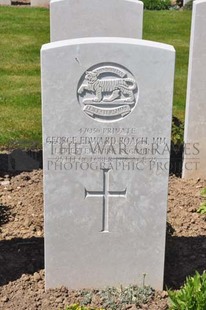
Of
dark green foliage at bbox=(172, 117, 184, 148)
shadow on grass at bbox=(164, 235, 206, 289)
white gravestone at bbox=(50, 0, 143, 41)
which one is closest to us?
shadow on grass at bbox=(164, 235, 206, 289)

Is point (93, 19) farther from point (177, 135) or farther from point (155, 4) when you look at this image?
point (155, 4)

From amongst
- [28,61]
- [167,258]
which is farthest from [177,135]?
[28,61]

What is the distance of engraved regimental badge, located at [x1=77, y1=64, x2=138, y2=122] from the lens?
4367 millimetres

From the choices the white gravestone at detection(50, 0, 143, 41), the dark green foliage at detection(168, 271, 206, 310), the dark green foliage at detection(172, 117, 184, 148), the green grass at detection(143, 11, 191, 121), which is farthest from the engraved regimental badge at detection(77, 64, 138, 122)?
the green grass at detection(143, 11, 191, 121)

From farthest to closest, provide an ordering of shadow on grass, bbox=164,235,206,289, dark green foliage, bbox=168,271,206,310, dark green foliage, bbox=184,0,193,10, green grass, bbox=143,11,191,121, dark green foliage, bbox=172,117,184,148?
dark green foliage, bbox=184,0,193,10
green grass, bbox=143,11,191,121
dark green foliage, bbox=172,117,184,148
shadow on grass, bbox=164,235,206,289
dark green foliage, bbox=168,271,206,310

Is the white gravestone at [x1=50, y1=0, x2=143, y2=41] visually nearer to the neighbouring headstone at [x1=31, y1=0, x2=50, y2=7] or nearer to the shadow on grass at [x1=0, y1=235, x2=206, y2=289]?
the shadow on grass at [x1=0, y1=235, x2=206, y2=289]

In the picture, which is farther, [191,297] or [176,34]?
[176,34]

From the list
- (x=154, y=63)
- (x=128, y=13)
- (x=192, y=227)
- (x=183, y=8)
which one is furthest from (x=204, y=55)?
(x=183, y=8)

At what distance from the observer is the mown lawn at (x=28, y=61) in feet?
27.9

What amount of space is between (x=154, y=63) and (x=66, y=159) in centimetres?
91

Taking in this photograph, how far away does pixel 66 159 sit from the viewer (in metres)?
4.56

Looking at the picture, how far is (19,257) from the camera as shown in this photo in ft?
17.5

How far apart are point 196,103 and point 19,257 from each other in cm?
266

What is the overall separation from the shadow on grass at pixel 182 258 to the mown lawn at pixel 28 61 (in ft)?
8.96
